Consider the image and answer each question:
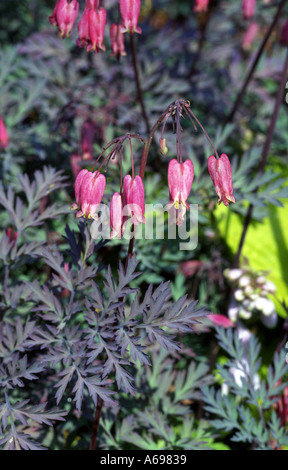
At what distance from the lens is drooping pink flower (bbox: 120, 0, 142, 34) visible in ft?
5.20

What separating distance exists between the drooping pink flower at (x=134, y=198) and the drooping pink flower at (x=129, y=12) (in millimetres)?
647

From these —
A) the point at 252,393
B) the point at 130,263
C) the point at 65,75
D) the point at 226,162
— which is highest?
the point at 65,75

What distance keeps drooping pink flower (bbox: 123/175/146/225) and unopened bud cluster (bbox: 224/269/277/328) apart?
790 mm

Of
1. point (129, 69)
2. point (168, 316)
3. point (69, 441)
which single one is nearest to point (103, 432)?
point (69, 441)

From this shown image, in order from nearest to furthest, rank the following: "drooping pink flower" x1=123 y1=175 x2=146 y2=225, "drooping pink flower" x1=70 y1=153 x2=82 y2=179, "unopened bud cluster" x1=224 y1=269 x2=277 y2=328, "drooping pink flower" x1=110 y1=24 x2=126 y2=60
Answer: "drooping pink flower" x1=123 y1=175 x2=146 y2=225
"drooping pink flower" x1=110 y1=24 x2=126 y2=60
"unopened bud cluster" x1=224 y1=269 x2=277 y2=328
"drooping pink flower" x1=70 y1=153 x2=82 y2=179

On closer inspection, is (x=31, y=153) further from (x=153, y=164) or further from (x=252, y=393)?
(x=252, y=393)

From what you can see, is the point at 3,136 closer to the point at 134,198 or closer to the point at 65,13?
the point at 65,13

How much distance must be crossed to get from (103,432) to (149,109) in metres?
1.59

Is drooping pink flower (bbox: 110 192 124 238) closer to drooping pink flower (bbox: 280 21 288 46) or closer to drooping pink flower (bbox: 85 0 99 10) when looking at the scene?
drooping pink flower (bbox: 85 0 99 10)

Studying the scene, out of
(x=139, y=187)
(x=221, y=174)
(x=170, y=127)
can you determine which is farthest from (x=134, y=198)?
(x=170, y=127)

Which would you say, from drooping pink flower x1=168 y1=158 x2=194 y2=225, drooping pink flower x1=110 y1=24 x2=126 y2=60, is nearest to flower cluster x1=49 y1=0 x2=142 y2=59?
drooping pink flower x1=110 y1=24 x2=126 y2=60

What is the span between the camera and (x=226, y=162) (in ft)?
4.25

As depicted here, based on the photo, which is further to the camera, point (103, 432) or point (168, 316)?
point (103, 432)

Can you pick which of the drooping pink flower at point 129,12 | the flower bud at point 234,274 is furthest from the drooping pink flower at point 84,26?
the flower bud at point 234,274
